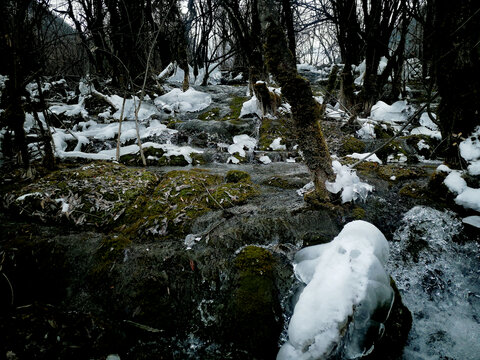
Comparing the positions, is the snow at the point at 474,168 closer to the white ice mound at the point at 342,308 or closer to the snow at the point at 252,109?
the white ice mound at the point at 342,308

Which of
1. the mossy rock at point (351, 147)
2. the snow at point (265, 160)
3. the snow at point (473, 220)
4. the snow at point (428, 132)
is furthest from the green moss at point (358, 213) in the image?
the snow at point (428, 132)

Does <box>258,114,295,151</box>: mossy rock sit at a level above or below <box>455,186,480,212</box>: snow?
above

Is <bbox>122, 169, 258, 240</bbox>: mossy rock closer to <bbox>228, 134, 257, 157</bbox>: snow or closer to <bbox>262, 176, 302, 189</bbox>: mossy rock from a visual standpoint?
<bbox>262, 176, 302, 189</bbox>: mossy rock

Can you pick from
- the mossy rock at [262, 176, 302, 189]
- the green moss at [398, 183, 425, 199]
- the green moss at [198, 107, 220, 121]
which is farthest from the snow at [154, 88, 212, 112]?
the green moss at [398, 183, 425, 199]

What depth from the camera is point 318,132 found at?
246 centimetres

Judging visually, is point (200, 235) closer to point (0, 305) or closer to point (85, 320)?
point (85, 320)

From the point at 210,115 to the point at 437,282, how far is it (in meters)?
7.75

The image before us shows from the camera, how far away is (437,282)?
2088mm

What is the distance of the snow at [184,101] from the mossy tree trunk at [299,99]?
7.08 metres

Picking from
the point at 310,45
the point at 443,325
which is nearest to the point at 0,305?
the point at 443,325

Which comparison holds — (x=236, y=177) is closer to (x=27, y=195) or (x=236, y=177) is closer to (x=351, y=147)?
(x=27, y=195)

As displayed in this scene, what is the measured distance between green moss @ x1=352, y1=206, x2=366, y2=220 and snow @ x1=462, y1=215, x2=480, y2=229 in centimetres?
95

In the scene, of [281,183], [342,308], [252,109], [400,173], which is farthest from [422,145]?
[342,308]

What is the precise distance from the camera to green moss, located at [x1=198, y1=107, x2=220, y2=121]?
8359 millimetres
